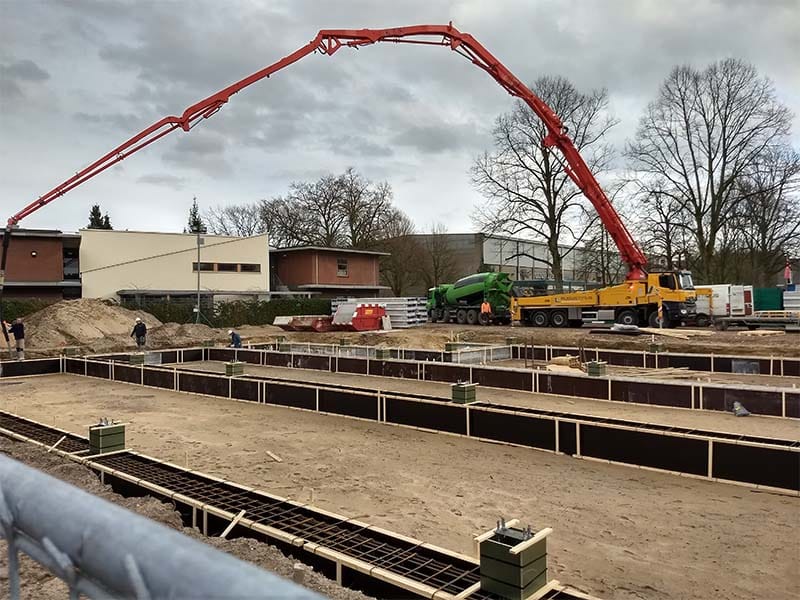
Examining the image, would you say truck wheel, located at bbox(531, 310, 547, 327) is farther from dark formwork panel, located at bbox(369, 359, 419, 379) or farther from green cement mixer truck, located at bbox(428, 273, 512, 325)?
dark formwork panel, located at bbox(369, 359, 419, 379)

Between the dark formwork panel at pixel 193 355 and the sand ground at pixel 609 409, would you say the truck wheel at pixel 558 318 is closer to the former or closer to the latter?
the sand ground at pixel 609 409

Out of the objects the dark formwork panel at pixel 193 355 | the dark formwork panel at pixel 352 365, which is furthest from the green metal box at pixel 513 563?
the dark formwork panel at pixel 193 355

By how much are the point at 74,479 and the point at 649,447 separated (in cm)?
635

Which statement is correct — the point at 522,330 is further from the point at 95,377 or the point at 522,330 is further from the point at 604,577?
the point at 604,577

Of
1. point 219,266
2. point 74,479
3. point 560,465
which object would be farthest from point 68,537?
point 219,266

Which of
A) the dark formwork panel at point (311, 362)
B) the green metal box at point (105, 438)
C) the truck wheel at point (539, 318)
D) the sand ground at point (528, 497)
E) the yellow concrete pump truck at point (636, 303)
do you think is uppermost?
the yellow concrete pump truck at point (636, 303)

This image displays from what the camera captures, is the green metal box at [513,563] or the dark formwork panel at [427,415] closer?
the green metal box at [513,563]

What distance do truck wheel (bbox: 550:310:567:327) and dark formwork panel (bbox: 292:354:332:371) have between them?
14132 millimetres

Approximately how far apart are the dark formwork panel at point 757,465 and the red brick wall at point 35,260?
3063 cm

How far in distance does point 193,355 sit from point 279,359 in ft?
12.7

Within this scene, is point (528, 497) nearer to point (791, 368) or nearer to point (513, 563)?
point (513, 563)

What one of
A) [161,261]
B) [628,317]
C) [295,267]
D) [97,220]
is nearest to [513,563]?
[628,317]

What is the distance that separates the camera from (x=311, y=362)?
18000 mm

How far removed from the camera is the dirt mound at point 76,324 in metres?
23.2
